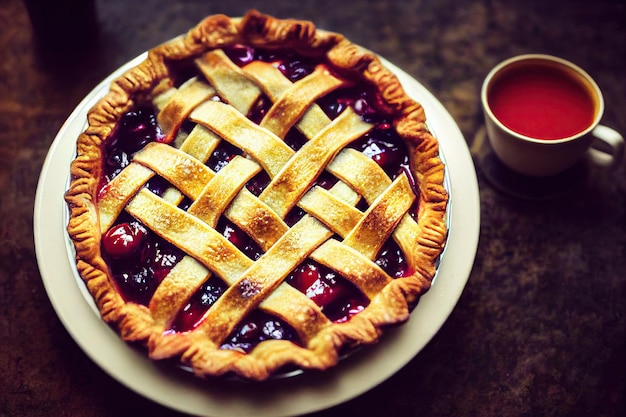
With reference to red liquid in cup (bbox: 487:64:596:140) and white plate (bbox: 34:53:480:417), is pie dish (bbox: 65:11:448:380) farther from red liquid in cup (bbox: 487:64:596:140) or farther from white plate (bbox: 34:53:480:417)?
red liquid in cup (bbox: 487:64:596:140)

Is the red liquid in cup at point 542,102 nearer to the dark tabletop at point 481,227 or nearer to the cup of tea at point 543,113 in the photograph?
the cup of tea at point 543,113

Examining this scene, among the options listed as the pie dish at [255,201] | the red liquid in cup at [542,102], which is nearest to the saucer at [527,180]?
the red liquid in cup at [542,102]

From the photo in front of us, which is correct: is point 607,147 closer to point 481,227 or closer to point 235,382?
point 481,227

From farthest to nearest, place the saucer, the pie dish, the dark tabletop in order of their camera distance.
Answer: the saucer
the dark tabletop
the pie dish

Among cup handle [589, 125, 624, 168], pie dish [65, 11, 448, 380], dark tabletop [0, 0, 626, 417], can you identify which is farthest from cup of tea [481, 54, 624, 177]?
pie dish [65, 11, 448, 380]

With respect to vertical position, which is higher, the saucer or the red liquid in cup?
the red liquid in cup

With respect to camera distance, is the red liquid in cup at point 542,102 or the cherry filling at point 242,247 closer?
the cherry filling at point 242,247

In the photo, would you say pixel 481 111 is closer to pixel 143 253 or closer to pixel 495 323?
pixel 495 323
